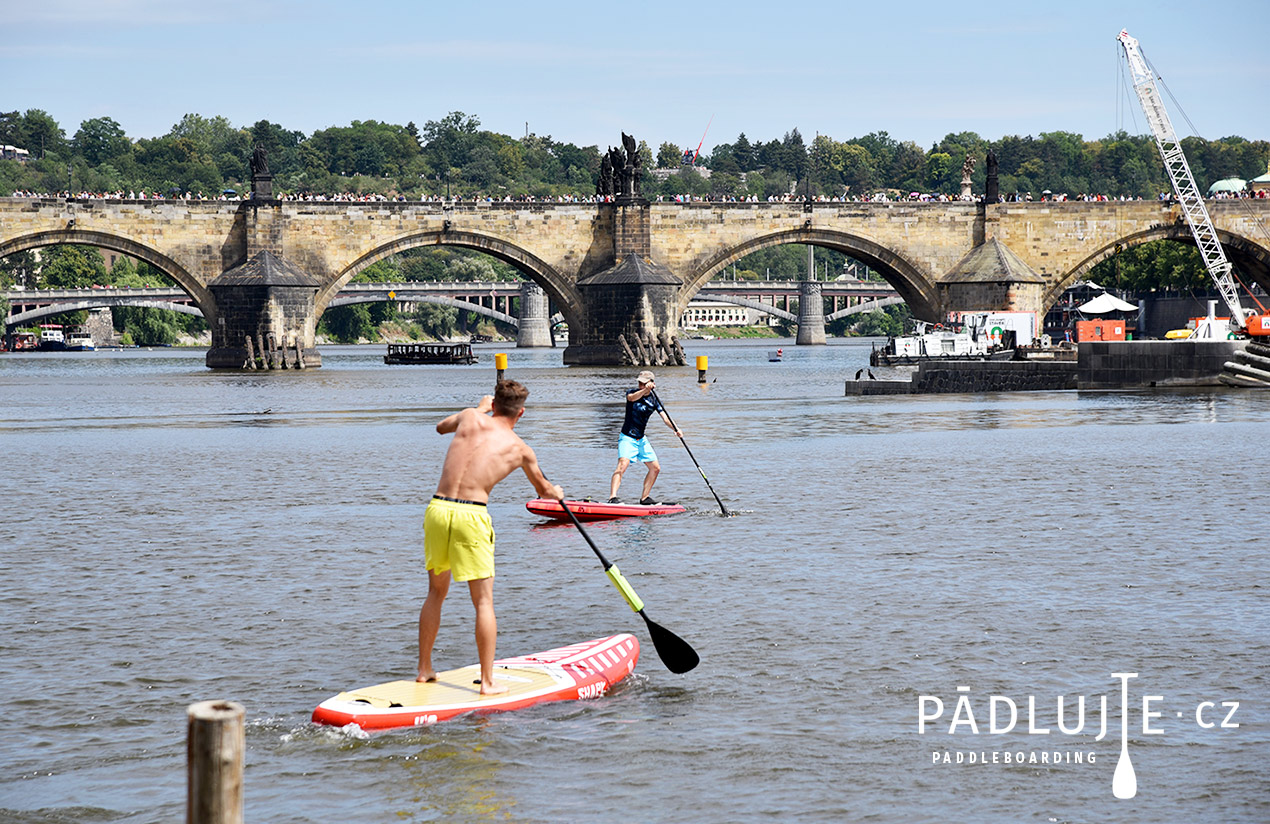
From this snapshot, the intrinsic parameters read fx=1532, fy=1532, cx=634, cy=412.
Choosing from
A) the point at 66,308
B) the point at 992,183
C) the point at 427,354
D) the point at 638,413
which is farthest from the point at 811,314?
the point at 638,413

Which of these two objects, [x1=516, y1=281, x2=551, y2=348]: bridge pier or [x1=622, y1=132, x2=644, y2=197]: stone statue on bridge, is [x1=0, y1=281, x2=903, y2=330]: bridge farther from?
[x1=622, y1=132, x2=644, y2=197]: stone statue on bridge

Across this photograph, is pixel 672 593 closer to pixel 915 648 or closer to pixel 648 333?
pixel 915 648

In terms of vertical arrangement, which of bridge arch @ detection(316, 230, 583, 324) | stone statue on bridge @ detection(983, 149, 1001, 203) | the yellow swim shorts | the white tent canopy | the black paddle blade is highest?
stone statue on bridge @ detection(983, 149, 1001, 203)

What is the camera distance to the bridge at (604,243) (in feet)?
197

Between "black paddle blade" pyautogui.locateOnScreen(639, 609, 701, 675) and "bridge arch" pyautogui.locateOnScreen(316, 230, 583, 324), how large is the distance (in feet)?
180

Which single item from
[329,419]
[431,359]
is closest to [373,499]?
[329,419]

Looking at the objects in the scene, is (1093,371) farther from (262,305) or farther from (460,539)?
(460,539)

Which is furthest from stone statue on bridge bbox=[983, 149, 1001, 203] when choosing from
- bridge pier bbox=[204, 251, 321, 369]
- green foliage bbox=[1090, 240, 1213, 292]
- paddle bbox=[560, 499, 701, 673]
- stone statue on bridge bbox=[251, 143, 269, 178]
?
paddle bbox=[560, 499, 701, 673]

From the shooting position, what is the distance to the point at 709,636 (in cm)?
1043

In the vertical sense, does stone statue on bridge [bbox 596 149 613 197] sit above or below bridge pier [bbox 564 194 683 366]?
above

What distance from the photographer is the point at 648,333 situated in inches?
2504

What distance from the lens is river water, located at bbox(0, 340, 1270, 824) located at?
7355 millimetres

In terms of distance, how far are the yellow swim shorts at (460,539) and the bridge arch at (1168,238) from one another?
61.7 m

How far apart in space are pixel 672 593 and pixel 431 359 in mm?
71304
